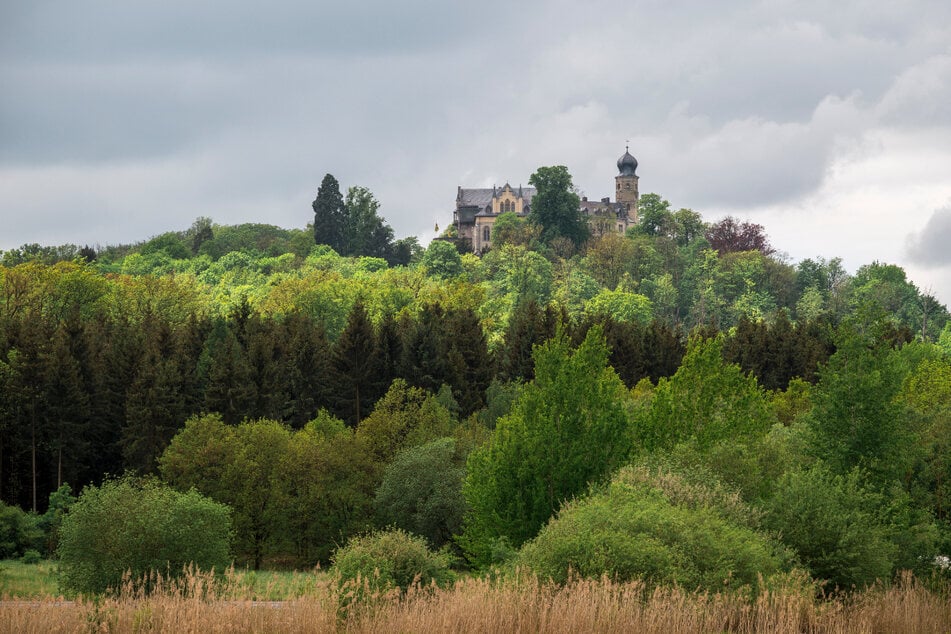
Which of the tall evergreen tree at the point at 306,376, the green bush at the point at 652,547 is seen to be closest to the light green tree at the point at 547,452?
the green bush at the point at 652,547

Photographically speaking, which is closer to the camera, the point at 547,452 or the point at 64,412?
the point at 547,452

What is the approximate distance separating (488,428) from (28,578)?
122ft

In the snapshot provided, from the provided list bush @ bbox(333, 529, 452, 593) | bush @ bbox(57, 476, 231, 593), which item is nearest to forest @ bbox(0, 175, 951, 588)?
bush @ bbox(333, 529, 452, 593)

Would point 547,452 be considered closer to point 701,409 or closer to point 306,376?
point 701,409

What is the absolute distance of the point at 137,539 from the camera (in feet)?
152

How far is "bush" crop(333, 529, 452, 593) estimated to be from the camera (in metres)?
33.6

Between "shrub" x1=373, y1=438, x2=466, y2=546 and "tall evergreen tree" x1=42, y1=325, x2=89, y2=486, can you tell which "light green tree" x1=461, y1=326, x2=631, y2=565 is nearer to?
"shrub" x1=373, y1=438, x2=466, y2=546

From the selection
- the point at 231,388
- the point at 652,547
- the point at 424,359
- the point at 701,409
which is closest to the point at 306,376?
the point at 231,388

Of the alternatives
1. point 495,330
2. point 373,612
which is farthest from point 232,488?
point 495,330

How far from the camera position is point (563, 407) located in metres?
55.0

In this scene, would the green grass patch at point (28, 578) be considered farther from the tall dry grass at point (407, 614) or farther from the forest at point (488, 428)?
the tall dry grass at point (407, 614)

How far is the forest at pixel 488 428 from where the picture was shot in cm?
3959

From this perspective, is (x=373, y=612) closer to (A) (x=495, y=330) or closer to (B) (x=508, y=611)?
(B) (x=508, y=611)

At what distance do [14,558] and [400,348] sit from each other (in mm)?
38327
